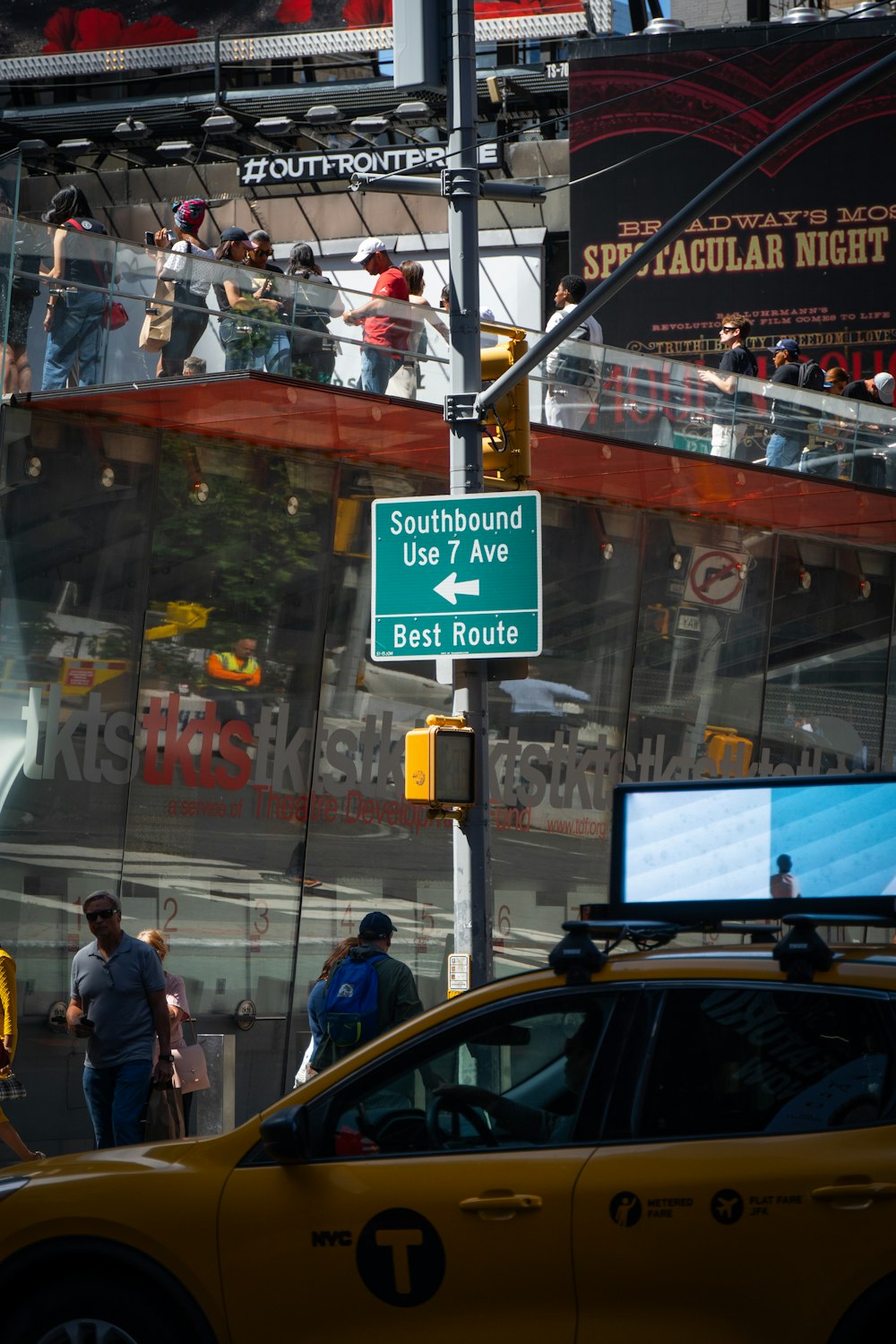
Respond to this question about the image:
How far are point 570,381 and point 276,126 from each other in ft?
57.1

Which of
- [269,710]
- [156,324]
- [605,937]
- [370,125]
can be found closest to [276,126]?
[370,125]

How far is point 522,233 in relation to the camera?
28.8 m

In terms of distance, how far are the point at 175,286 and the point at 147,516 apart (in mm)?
1973

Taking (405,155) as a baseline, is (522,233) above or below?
below

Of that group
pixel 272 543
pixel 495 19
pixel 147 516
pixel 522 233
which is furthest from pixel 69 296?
pixel 495 19

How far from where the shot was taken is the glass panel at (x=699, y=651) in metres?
18.7

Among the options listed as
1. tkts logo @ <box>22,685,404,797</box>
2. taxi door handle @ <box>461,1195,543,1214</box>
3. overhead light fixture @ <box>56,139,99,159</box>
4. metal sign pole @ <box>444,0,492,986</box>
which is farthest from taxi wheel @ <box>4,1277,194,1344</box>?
overhead light fixture @ <box>56,139,99,159</box>

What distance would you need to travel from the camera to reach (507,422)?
1091 cm

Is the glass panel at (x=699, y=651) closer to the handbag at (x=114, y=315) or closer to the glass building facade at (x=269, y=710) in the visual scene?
the glass building facade at (x=269, y=710)

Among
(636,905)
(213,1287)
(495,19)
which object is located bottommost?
(213,1287)

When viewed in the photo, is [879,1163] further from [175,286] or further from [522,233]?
[522,233]

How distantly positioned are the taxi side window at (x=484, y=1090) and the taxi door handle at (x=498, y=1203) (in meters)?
0.19

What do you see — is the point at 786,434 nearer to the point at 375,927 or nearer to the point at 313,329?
the point at 313,329

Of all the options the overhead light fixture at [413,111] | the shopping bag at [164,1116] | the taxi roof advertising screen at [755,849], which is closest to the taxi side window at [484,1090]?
the taxi roof advertising screen at [755,849]
